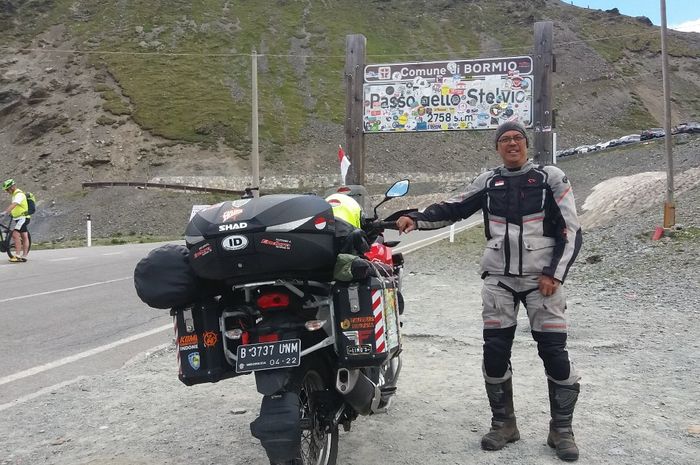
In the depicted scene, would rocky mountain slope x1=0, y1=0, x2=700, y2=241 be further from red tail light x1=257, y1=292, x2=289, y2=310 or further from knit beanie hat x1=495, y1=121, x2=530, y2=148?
red tail light x1=257, y1=292, x2=289, y2=310

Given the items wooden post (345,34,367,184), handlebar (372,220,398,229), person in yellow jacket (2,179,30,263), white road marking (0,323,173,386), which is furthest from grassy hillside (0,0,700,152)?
handlebar (372,220,398,229)

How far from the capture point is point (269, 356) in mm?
2953

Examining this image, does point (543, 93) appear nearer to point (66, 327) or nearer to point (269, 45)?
point (66, 327)

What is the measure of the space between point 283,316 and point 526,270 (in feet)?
4.93

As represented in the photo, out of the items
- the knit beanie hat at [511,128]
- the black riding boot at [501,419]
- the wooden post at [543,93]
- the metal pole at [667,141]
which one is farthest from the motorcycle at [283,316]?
the metal pole at [667,141]

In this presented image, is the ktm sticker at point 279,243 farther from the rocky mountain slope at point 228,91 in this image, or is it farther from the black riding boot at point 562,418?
the rocky mountain slope at point 228,91

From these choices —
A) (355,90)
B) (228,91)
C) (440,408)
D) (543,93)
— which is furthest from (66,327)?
(228,91)

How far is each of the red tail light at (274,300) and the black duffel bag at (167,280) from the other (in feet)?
1.14

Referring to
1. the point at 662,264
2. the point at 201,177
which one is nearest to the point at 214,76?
the point at 201,177

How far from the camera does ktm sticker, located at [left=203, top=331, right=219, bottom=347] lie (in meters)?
3.21

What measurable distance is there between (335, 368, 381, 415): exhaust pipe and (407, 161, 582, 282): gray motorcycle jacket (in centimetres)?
108

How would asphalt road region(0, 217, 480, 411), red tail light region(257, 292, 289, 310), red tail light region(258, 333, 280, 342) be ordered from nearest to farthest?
red tail light region(258, 333, 280, 342)
red tail light region(257, 292, 289, 310)
asphalt road region(0, 217, 480, 411)

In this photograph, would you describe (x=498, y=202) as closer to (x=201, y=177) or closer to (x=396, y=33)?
(x=201, y=177)

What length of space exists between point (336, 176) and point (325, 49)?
2680cm
